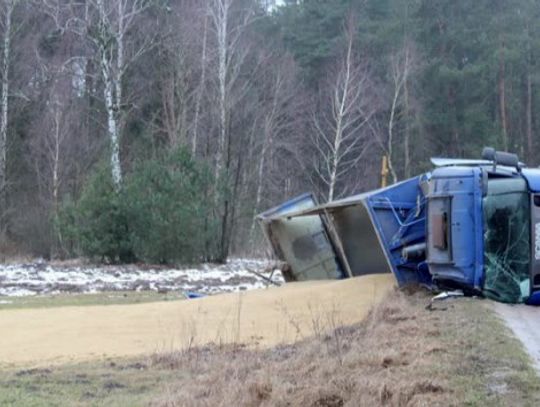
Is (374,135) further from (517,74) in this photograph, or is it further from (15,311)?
(15,311)

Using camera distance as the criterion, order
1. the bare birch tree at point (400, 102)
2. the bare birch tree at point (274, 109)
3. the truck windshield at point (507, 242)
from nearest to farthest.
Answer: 1. the truck windshield at point (507, 242)
2. the bare birch tree at point (400, 102)
3. the bare birch tree at point (274, 109)

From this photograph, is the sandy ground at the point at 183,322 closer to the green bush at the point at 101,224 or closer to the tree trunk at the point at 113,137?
the green bush at the point at 101,224

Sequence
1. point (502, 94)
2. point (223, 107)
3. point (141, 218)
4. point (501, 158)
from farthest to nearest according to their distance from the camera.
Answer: point (502, 94), point (223, 107), point (141, 218), point (501, 158)

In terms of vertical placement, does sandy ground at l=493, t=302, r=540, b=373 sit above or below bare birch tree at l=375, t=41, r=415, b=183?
below

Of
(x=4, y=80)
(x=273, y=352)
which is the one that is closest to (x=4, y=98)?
(x=4, y=80)

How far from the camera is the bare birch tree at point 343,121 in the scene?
4562 centimetres

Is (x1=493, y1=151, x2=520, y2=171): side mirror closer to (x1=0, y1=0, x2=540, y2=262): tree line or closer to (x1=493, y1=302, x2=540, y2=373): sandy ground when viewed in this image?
(x1=493, y1=302, x2=540, y2=373): sandy ground

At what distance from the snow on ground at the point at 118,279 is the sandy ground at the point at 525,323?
9866mm

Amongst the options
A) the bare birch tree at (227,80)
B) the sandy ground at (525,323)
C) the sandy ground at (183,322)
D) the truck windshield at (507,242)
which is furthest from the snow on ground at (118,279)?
the sandy ground at (525,323)

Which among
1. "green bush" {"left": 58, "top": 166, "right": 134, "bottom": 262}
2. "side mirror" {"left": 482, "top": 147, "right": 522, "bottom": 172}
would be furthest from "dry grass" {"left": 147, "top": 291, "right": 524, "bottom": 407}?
"green bush" {"left": 58, "top": 166, "right": 134, "bottom": 262}

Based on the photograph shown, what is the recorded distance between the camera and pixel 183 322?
14.5 m

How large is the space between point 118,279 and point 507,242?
14.7 meters

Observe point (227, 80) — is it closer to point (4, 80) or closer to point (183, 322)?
point (4, 80)

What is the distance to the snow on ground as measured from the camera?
23406mm
